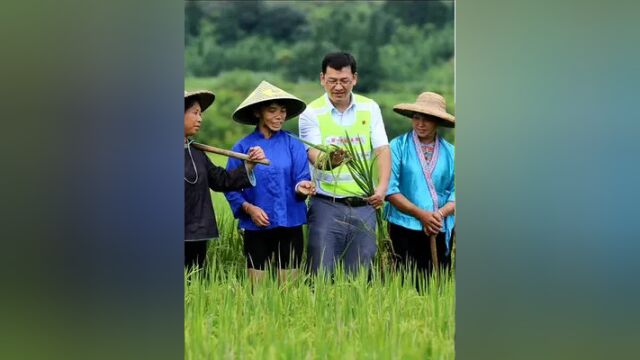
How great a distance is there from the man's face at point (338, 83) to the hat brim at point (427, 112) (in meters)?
0.28

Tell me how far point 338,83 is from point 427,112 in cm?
52

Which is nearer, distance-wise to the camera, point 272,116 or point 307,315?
point 307,315

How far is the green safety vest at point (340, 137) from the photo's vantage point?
560 cm

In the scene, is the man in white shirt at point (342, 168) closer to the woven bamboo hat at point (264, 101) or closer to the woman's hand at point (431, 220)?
the woven bamboo hat at point (264, 101)

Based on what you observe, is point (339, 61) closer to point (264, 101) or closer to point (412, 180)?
point (264, 101)

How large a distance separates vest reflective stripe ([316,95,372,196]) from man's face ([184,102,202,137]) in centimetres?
64

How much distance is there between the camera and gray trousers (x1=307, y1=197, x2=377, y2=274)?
18.3 ft

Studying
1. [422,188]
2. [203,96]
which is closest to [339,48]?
[203,96]

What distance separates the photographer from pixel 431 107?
5586mm
